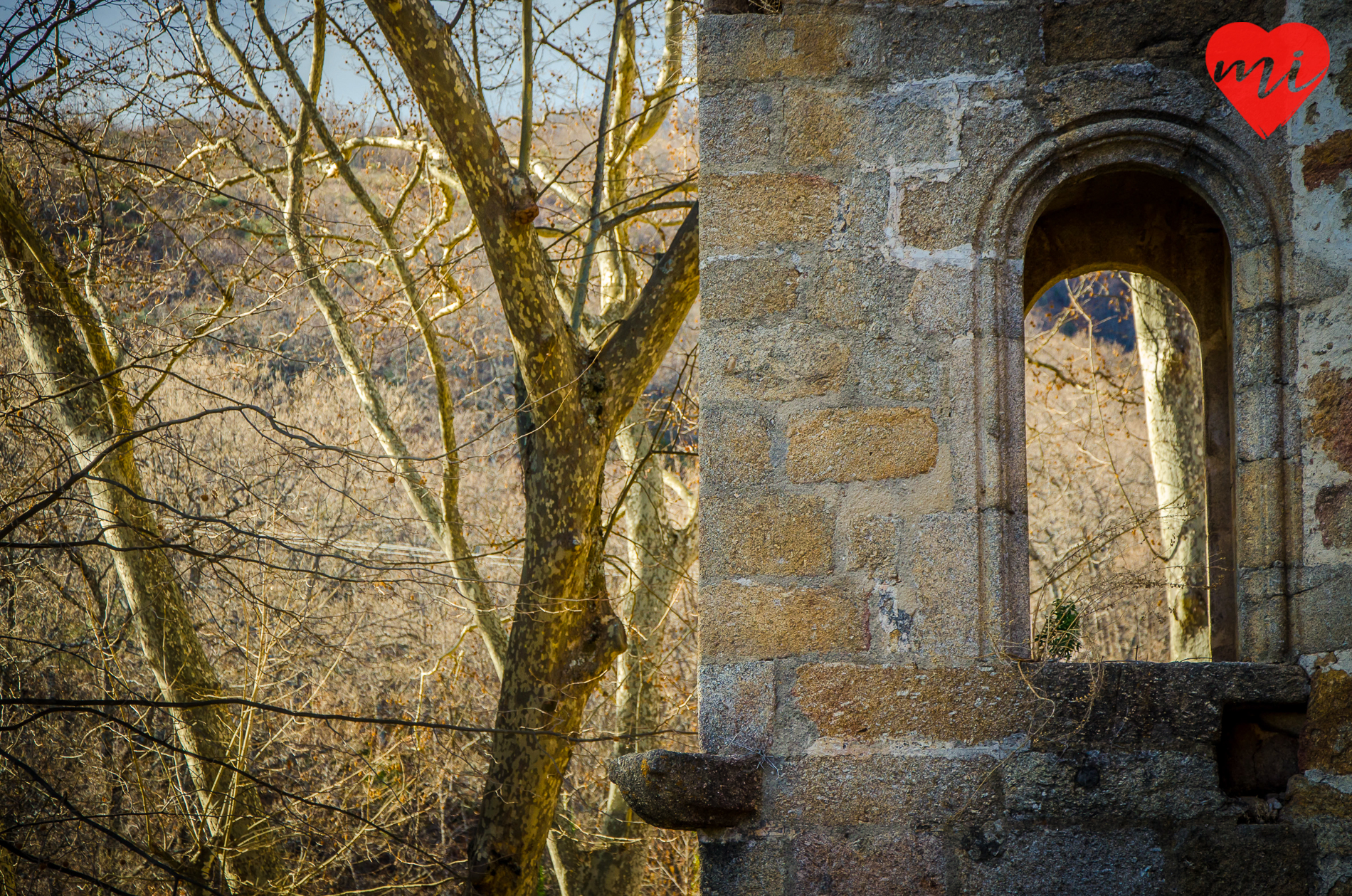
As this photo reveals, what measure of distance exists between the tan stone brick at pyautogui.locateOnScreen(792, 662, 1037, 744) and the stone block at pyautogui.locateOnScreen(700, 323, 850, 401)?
2.08ft

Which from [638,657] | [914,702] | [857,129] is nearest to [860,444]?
[914,702]

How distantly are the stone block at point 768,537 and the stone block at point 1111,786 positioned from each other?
0.62 metres

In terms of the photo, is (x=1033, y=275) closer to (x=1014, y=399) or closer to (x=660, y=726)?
(x=1014, y=399)

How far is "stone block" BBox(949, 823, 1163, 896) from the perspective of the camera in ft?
7.65

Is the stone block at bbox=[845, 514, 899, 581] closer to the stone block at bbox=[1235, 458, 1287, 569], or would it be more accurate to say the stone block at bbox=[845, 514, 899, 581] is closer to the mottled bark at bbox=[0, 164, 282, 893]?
the stone block at bbox=[1235, 458, 1287, 569]

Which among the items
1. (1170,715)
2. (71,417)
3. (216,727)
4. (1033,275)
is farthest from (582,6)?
(1170,715)

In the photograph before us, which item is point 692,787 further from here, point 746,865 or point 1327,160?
point 1327,160

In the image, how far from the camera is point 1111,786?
236 cm

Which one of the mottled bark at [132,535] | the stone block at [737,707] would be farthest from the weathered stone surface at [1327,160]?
the mottled bark at [132,535]

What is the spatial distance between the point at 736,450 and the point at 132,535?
15.8 feet

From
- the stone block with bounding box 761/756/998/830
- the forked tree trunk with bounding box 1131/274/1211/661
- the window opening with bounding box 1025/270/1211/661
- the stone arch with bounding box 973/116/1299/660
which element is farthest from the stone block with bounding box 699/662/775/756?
the forked tree trunk with bounding box 1131/274/1211/661

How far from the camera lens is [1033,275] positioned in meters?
3.51

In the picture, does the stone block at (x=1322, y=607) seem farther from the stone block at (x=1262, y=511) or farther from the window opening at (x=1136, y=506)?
the window opening at (x=1136, y=506)

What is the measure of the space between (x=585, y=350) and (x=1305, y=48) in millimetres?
2999
